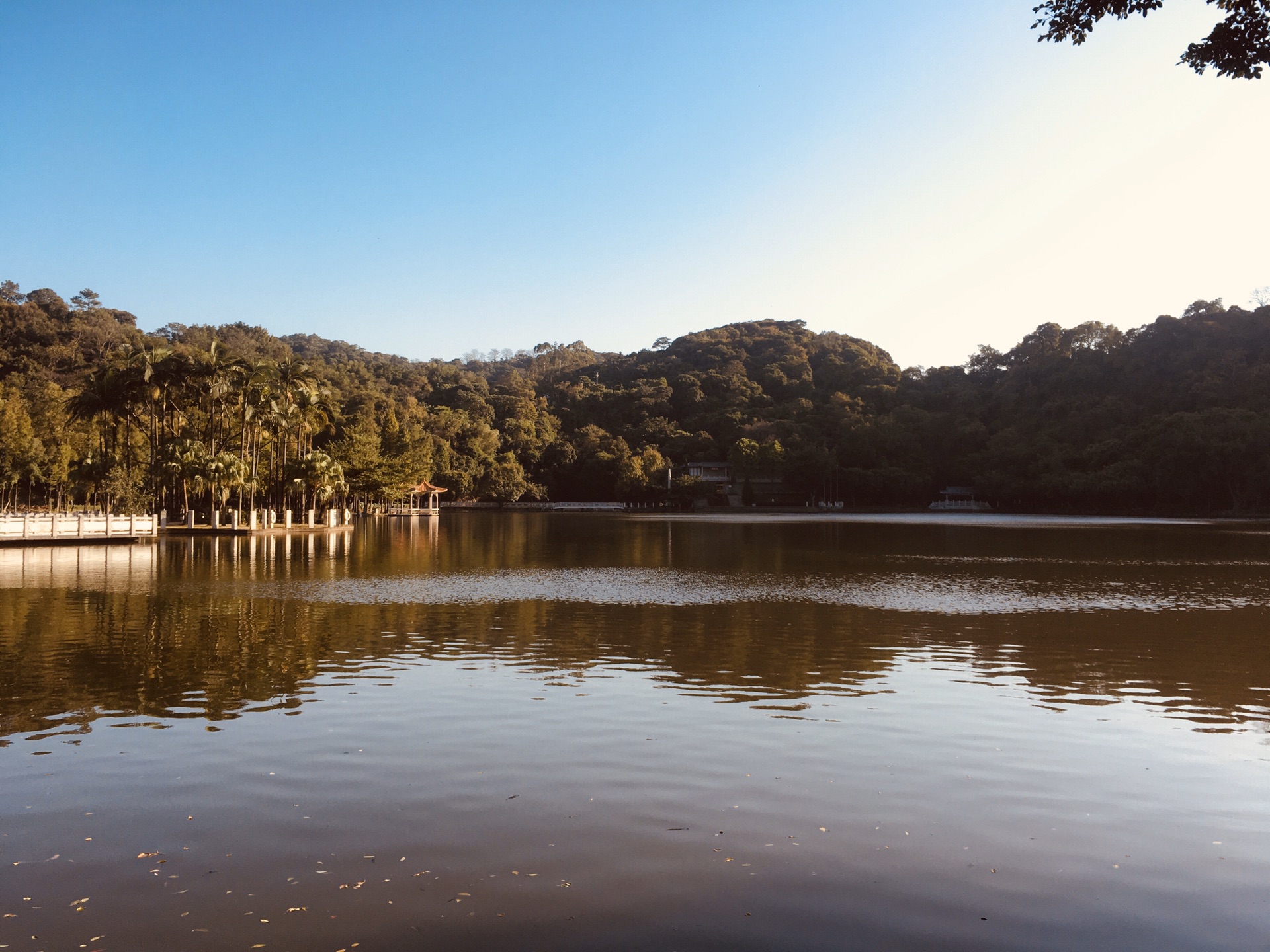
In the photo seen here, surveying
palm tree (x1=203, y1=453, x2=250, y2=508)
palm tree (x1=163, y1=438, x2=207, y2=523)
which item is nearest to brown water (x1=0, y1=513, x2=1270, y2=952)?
palm tree (x1=203, y1=453, x2=250, y2=508)

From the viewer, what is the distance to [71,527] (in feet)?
129

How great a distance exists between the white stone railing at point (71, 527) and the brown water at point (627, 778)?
796 inches

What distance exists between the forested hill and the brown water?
37421mm

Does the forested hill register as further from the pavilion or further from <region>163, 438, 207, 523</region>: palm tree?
the pavilion

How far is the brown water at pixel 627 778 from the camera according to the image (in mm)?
5453

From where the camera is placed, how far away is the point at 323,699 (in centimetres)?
1135

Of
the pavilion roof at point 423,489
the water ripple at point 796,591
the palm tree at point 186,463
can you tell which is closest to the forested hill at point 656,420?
the palm tree at point 186,463

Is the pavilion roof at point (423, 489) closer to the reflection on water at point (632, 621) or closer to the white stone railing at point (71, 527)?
the white stone railing at point (71, 527)

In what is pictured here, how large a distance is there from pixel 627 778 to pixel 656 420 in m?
132

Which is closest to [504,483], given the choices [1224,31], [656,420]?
[656,420]

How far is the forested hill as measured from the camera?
54.9m

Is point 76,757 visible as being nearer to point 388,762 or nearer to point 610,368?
point 388,762

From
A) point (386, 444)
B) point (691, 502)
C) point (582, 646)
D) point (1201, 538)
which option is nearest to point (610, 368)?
point (691, 502)

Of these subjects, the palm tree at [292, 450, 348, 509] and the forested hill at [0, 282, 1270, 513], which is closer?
the forested hill at [0, 282, 1270, 513]
